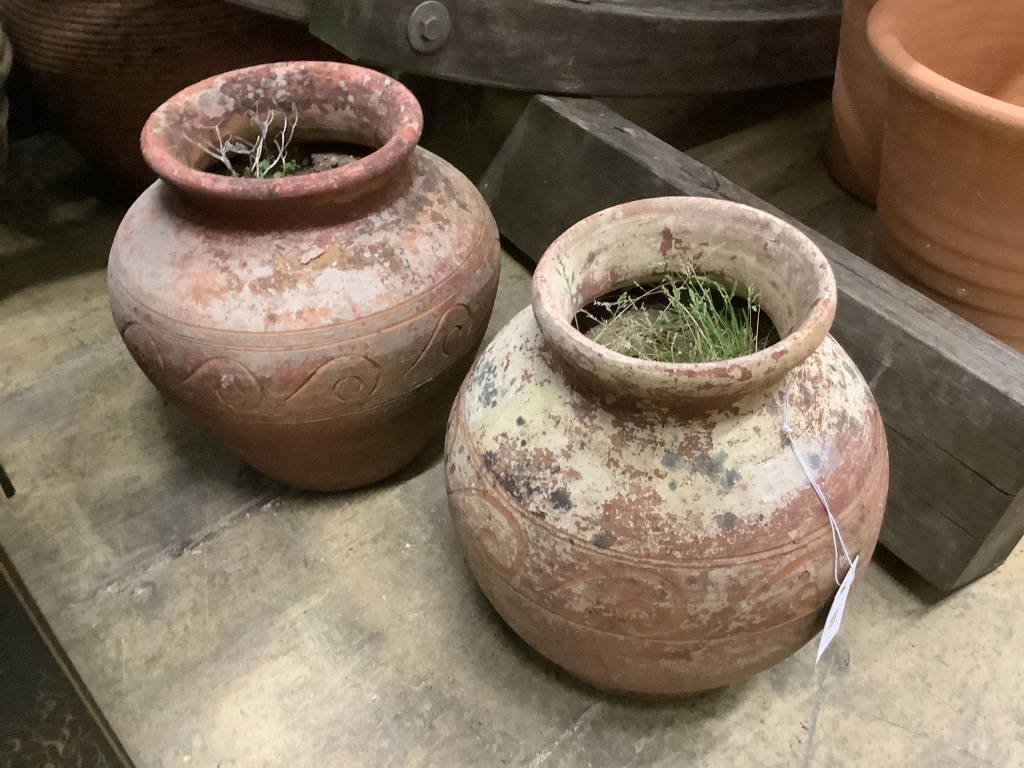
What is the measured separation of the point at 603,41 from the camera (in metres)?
1.65

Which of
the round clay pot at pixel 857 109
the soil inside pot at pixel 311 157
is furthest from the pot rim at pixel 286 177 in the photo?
the round clay pot at pixel 857 109

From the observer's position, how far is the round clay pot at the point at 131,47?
1737mm

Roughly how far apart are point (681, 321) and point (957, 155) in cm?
52

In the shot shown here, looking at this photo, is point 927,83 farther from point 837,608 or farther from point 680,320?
point 837,608

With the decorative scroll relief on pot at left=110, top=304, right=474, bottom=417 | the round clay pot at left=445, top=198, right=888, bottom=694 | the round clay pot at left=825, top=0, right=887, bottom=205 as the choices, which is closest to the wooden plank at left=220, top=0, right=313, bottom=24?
the decorative scroll relief on pot at left=110, top=304, right=474, bottom=417

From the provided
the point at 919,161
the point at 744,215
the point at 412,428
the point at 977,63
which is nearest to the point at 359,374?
the point at 412,428

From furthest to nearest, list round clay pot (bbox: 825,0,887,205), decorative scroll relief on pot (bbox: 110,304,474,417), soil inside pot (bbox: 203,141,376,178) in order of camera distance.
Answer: round clay pot (bbox: 825,0,887,205) < soil inside pot (bbox: 203,141,376,178) < decorative scroll relief on pot (bbox: 110,304,474,417)

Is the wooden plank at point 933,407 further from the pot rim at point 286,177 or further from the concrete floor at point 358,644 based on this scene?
the pot rim at point 286,177

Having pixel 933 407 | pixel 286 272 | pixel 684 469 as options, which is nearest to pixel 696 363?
pixel 684 469

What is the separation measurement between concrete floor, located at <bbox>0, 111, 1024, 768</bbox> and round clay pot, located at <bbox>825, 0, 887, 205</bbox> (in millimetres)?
865

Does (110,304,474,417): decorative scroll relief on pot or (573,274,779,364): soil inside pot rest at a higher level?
(573,274,779,364): soil inside pot

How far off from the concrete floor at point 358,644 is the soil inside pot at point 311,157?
0.56m

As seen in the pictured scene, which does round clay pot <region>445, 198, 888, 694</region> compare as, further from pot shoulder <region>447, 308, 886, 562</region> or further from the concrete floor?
the concrete floor

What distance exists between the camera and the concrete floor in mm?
1152
